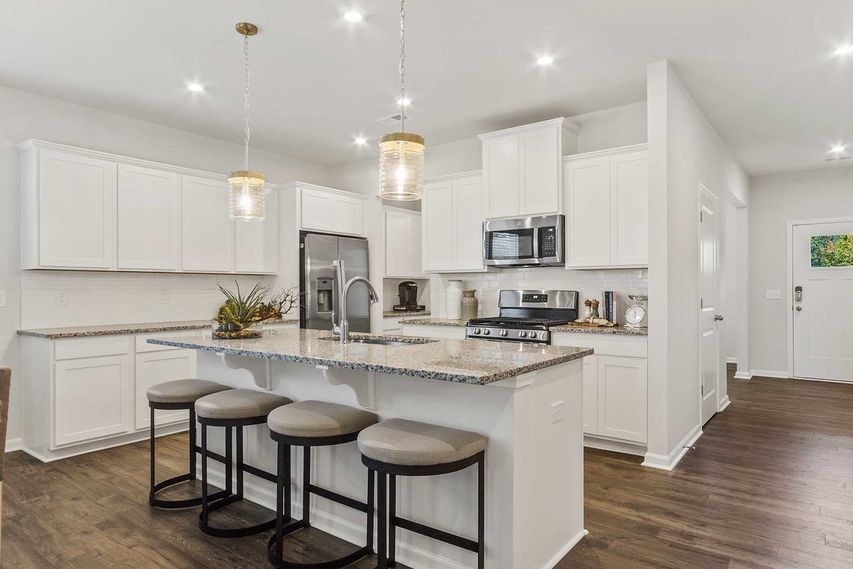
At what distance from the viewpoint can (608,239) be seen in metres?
4.16

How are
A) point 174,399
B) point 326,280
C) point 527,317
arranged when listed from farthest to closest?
1. point 326,280
2. point 527,317
3. point 174,399

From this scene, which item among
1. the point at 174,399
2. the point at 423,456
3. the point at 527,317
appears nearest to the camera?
the point at 423,456

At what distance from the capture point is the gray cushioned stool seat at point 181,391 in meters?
2.91

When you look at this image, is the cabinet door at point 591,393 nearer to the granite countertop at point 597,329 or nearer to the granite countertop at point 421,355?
the granite countertop at point 597,329

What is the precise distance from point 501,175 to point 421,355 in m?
2.80

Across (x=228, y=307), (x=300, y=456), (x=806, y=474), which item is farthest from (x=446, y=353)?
(x=806, y=474)

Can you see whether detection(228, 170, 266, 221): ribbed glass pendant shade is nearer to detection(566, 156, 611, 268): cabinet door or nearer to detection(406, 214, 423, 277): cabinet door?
detection(566, 156, 611, 268): cabinet door

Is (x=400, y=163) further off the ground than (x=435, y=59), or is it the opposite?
(x=435, y=59)

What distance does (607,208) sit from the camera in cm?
416

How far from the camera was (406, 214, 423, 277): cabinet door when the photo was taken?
6.29m

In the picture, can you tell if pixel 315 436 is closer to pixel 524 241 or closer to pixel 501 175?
pixel 524 241

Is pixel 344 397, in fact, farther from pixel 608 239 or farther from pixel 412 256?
pixel 412 256

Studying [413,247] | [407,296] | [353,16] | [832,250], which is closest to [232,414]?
[353,16]

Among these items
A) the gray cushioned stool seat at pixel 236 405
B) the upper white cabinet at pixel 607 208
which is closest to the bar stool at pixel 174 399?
the gray cushioned stool seat at pixel 236 405
